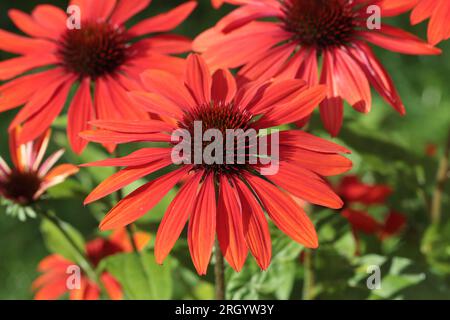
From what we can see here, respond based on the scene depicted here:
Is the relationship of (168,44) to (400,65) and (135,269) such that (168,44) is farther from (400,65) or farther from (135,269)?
(400,65)

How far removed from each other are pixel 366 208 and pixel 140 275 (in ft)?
1.67

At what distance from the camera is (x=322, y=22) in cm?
95

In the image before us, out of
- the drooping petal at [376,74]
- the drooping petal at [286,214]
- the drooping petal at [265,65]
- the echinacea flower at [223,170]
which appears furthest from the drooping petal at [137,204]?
the drooping petal at [376,74]

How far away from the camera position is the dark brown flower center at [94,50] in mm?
1033

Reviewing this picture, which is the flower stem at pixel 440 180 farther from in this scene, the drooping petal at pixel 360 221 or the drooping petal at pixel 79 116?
the drooping petal at pixel 79 116

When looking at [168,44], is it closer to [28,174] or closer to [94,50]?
[94,50]

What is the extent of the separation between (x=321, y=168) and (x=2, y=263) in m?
1.16

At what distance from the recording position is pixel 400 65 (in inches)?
85.0

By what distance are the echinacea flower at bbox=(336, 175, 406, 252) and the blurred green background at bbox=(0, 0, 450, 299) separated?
0.03 meters

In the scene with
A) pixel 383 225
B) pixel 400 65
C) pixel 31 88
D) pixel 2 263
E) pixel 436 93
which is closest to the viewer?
pixel 31 88

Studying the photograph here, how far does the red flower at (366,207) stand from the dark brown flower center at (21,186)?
522 mm

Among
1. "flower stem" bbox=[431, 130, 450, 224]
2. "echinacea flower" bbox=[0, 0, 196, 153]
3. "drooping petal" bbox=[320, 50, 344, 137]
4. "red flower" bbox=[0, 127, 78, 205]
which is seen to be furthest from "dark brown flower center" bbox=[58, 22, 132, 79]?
"flower stem" bbox=[431, 130, 450, 224]

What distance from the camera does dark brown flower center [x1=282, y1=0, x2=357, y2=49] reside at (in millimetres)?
960
